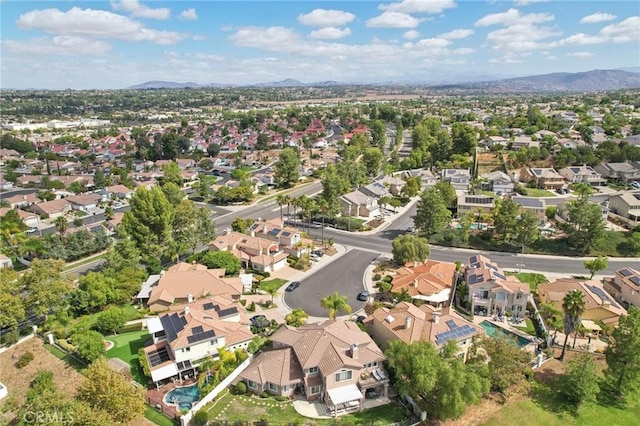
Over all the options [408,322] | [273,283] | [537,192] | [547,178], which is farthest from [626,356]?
[547,178]

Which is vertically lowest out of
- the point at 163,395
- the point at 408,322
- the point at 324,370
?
the point at 163,395

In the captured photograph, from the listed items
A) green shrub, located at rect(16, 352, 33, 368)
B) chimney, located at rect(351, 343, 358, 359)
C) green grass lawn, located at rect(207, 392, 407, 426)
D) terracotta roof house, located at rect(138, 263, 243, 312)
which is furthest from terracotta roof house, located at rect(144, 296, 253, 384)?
green shrub, located at rect(16, 352, 33, 368)

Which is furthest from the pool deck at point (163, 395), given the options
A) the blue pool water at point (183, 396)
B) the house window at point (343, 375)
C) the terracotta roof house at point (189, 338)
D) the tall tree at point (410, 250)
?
the tall tree at point (410, 250)

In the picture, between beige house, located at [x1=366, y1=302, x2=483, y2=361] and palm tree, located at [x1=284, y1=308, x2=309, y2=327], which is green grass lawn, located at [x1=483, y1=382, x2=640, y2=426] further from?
palm tree, located at [x1=284, y1=308, x2=309, y2=327]

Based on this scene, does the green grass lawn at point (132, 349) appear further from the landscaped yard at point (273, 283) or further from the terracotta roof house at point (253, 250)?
the terracotta roof house at point (253, 250)

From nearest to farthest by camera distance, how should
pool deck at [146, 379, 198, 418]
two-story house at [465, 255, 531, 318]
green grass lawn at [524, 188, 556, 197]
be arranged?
1. pool deck at [146, 379, 198, 418]
2. two-story house at [465, 255, 531, 318]
3. green grass lawn at [524, 188, 556, 197]

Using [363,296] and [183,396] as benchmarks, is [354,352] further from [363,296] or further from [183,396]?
[363,296]

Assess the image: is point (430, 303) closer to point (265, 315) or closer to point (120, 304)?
point (265, 315)
